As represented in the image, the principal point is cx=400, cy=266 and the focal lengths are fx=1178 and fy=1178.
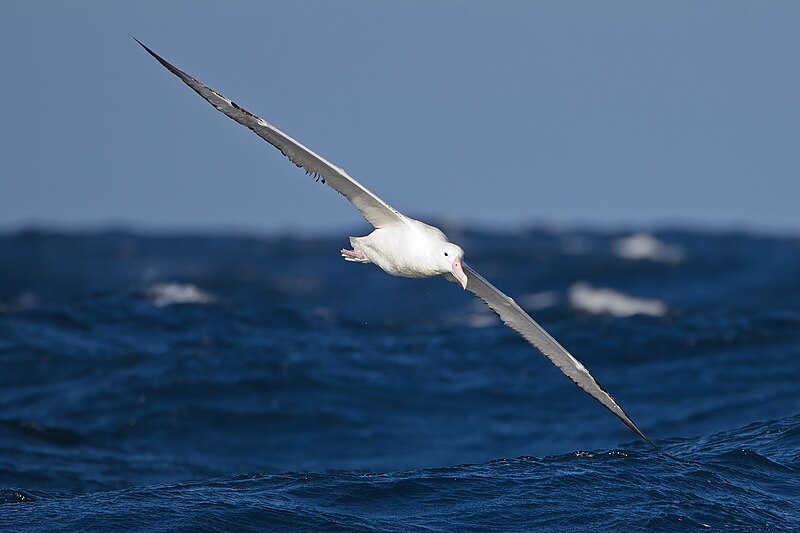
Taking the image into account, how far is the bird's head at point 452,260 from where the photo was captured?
1241 cm

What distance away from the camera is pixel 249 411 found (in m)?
20.0

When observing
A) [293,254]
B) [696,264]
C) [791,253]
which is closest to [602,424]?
[696,264]

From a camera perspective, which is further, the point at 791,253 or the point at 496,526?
the point at 791,253

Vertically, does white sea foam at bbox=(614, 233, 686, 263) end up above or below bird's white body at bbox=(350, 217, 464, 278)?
above

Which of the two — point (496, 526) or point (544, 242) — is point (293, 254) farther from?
point (496, 526)

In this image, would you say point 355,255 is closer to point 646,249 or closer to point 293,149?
point 293,149

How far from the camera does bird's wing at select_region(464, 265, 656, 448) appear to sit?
13.7m

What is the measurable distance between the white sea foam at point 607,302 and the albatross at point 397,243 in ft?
60.6

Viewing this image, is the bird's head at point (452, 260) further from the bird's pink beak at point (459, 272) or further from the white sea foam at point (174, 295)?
A: the white sea foam at point (174, 295)

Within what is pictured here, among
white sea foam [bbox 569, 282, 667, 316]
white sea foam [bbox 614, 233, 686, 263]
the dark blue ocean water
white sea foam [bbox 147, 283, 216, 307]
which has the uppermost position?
white sea foam [bbox 614, 233, 686, 263]

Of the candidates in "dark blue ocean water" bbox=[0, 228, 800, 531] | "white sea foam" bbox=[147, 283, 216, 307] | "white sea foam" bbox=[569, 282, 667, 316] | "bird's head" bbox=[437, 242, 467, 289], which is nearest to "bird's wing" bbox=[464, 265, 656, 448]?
"dark blue ocean water" bbox=[0, 228, 800, 531]

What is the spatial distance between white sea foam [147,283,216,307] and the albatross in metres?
13.7

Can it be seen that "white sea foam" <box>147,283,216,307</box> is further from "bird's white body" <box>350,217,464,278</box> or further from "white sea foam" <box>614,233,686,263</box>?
"white sea foam" <box>614,233,686,263</box>

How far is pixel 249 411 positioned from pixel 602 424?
594 centimetres
